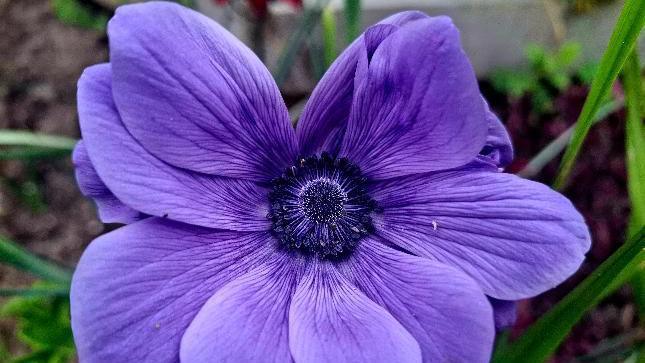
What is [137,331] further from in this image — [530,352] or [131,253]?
[530,352]

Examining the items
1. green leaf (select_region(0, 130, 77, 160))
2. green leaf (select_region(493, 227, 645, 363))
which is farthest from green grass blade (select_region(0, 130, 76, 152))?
green leaf (select_region(493, 227, 645, 363))

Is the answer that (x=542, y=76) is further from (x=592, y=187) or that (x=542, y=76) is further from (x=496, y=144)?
(x=496, y=144)

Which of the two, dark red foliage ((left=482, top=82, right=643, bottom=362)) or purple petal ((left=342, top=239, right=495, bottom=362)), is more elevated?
purple petal ((left=342, top=239, right=495, bottom=362))

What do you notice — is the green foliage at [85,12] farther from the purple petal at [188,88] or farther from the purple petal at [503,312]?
the purple petal at [503,312]

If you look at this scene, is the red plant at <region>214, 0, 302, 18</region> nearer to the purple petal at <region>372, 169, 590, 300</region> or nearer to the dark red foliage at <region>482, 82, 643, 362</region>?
the dark red foliage at <region>482, 82, 643, 362</region>

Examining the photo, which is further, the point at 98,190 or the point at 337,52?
the point at 337,52

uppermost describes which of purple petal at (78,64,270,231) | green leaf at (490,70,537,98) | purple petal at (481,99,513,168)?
purple petal at (481,99,513,168)

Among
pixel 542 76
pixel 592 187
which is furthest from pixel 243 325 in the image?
pixel 542 76
